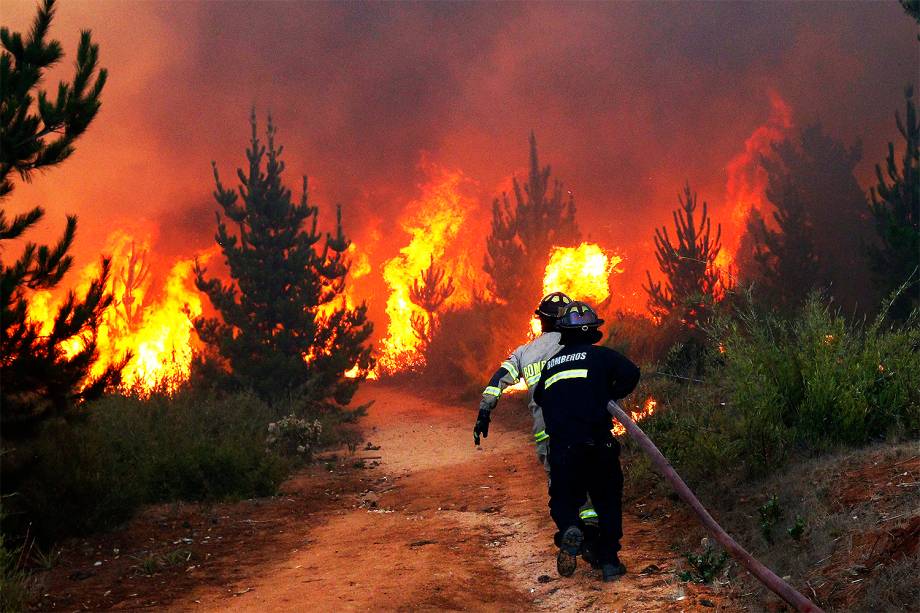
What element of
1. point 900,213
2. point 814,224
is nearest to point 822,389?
point 900,213

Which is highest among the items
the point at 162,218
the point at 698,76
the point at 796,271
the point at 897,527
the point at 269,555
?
the point at 698,76

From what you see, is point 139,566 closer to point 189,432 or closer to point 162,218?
point 189,432

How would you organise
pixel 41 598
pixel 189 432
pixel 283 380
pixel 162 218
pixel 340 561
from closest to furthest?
pixel 41 598 → pixel 340 561 → pixel 189 432 → pixel 283 380 → pixel 162 218

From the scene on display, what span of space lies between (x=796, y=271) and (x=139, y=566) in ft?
83.4

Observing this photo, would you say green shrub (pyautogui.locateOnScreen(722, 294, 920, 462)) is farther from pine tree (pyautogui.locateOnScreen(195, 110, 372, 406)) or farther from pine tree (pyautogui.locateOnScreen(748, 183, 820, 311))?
pine tree (pyautogui.locateOnScreen(748, 183, 820, 311))

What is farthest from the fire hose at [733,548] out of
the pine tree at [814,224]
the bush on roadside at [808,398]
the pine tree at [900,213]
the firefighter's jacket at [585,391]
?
the pine tree at [814,224]

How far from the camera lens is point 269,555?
812cm

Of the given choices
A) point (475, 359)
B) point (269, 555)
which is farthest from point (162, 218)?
point (269, 555)

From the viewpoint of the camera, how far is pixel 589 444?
5.71m

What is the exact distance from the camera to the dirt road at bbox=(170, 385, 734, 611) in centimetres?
557

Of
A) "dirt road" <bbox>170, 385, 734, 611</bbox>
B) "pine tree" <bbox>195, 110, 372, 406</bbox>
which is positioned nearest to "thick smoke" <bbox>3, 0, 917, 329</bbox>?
"pine tree" <bbox>195, 110, 372, 406</bbox>

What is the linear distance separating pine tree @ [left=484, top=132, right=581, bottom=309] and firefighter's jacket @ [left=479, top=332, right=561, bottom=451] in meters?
21.5

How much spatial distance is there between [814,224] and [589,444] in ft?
99.5

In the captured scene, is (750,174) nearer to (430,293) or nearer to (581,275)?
(430,293)
